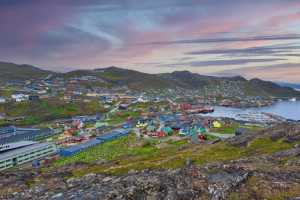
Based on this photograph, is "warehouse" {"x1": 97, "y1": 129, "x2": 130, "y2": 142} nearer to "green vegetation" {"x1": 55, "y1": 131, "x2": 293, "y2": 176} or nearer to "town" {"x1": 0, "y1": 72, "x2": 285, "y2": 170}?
"town" {"x1": 0, "y1": 72, "x2": 285, "y2": 170}

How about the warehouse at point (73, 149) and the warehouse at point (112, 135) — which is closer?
the warehouse at point (73, 149)

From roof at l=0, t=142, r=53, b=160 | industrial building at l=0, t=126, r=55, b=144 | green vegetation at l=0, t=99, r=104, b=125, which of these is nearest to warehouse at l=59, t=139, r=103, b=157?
roof at l=0, t=142, r=53, b=160

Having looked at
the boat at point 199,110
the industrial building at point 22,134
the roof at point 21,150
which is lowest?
the boat at point 199,110

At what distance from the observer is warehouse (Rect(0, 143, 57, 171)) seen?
59.9m

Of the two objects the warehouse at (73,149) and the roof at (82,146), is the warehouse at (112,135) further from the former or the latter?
the warehouse at (73,149)

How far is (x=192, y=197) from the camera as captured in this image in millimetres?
21500

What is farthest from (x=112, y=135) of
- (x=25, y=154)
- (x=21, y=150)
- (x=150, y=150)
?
(x=21, y=150)

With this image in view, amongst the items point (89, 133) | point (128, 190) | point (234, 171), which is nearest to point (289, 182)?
point (234, 171)

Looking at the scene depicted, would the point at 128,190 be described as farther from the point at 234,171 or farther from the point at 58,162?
the point at 58,162

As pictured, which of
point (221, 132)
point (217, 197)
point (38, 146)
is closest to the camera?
point (217, 197)

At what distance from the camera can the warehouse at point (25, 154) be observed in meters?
59.9

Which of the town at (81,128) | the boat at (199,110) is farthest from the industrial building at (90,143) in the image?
the boat at (199,110)

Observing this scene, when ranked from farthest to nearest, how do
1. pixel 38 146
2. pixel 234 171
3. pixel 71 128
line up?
pixel 71 128 < pixel 38 146 < pixel 234 171

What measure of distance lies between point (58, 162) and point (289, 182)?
Answer: 4719cm
